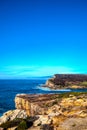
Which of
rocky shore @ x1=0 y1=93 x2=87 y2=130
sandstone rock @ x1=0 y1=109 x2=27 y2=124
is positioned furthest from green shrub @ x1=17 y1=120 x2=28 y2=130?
sandstone rock @ x1=0 y1=109 x2=27 y2=124

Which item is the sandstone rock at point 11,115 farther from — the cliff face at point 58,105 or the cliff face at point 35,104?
the cliff face at point 58,105

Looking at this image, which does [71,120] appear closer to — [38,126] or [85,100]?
[38,126]

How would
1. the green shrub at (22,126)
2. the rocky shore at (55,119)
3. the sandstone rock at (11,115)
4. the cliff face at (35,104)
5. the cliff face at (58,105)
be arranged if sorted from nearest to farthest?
the rocky shore at (55,119) < the green shrub at (22,126) < the cliff face at (58,105) < the sandstone rock at (11,115) < the cliff face at (35,104)

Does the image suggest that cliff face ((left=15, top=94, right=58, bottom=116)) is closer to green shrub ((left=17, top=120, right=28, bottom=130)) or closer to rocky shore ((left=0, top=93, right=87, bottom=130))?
rocky shore ((left=0, top=93, right=87, bottom=130))

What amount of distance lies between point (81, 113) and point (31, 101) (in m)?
22.6

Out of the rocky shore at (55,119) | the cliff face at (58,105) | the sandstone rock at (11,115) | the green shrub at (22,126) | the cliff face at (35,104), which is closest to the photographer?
the rocky shore at (55,119)

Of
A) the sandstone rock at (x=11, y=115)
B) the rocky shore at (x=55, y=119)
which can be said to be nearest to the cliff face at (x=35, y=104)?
the rocky shore at (x=55, y=119)

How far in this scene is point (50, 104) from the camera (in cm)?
4934

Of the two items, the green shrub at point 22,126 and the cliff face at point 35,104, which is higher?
the cliff face at point 35,104

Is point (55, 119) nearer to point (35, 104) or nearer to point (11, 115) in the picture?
Answer: point (11, 115)

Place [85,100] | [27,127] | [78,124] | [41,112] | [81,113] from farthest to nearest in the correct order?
1. [41,112]
2. [85,100]
3. [81,113]
4. [27,127]
5. [78,124]

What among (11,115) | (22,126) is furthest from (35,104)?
(22,126)

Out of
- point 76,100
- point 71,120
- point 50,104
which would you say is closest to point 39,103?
point 50,104

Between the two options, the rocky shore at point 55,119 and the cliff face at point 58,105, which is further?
the cliff face at point 58,105
